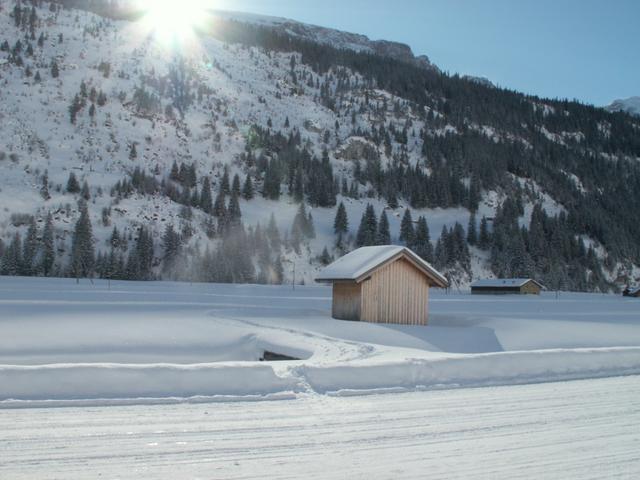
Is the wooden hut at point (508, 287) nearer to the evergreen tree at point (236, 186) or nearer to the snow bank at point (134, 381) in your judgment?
the evergreen tree at point (236, 186)

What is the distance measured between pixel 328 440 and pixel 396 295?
1765cm

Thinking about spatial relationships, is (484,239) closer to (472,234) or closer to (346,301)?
(472,234)

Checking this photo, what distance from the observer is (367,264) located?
22.7 m

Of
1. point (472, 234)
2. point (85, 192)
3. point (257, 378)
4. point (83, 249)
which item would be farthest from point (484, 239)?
point (257, 378)

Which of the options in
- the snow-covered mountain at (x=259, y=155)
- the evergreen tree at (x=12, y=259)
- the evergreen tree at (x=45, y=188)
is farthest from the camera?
the snow-covered mountain at (x=259, y=155)

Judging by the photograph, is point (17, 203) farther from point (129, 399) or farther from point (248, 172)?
point (129, 399)

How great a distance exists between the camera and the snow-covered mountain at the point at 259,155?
2483 inches

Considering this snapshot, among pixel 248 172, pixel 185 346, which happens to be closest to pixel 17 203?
pixel 248 172

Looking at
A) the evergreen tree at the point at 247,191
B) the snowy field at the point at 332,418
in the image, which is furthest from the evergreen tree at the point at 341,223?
the snowy field at the point at 332,418

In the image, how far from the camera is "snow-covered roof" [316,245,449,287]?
73.5 ft

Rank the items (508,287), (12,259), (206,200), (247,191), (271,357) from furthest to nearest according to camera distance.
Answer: (247,191) < (206,200) < (508,287) < (12,259) < (271,357)

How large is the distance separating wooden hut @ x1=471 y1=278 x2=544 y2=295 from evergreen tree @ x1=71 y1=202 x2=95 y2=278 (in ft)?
140

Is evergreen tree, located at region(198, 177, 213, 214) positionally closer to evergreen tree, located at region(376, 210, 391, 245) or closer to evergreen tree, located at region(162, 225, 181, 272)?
evergreen tree, located at region(162, 225, 181, 272)

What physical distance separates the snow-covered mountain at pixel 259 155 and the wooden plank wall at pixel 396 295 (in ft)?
120
